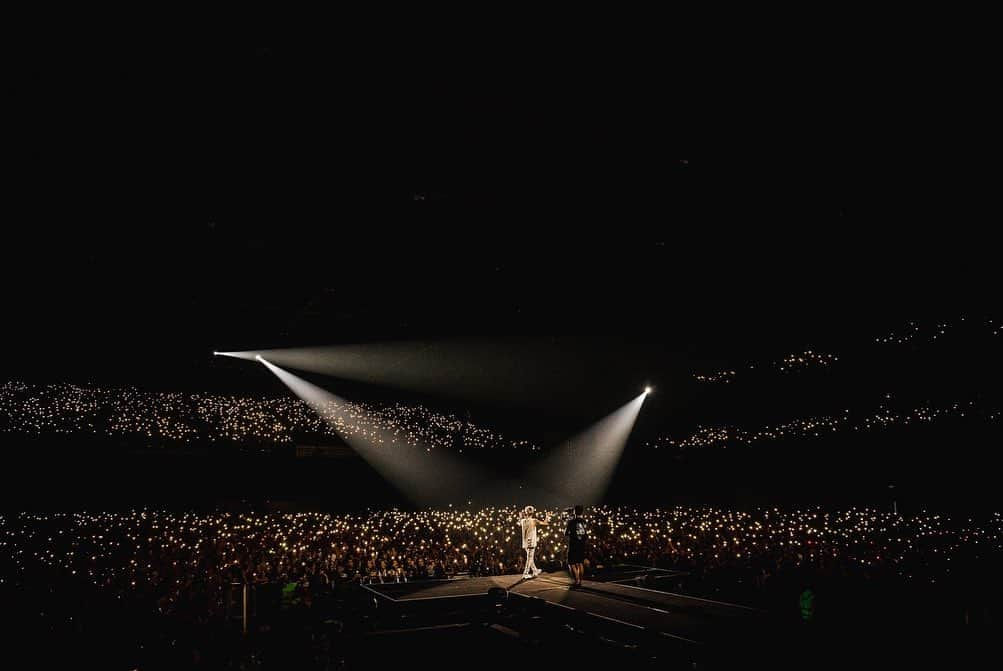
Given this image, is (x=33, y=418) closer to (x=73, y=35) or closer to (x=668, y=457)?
(x=73, y=35)

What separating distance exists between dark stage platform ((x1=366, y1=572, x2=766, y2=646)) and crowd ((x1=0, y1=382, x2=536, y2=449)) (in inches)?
376

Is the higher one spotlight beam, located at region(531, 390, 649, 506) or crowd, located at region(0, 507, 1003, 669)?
spotlight beam, located at region(531, 390, 649, 506)

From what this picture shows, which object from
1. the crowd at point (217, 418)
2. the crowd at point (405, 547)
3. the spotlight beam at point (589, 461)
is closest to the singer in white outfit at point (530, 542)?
the crowd at point (405, 547)

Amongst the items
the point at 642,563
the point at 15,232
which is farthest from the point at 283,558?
the point at 642,563

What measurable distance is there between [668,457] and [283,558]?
13.7 meters

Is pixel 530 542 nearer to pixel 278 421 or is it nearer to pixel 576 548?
pixel 576 548

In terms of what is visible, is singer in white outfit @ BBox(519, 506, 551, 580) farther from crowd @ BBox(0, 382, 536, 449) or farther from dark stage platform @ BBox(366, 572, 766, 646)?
crowd @ BBox(0, 382, 536, 449)

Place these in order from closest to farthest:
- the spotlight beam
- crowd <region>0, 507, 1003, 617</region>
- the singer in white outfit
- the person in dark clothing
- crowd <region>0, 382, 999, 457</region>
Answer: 1. crowd <region>0, 507, 1003, 617</region>
2. the person in dark clothing
3. the singer in white outfit
4. crowd <region>0, 382, 999, 457</region>
5. the spotlight beam

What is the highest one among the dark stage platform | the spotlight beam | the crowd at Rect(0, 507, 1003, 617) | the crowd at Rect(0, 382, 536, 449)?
the crowd at Rect(0, 382, 536, 449)

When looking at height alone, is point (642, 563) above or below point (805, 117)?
below

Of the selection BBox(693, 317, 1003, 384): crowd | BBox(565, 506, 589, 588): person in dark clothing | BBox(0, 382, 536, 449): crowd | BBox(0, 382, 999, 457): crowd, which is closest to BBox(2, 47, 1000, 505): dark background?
BBox(693, 317, 1003, 384): crowd

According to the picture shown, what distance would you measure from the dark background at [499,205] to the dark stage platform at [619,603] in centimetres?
471

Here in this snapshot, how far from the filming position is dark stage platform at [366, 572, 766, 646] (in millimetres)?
7188

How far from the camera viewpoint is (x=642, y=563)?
13.6 metres
